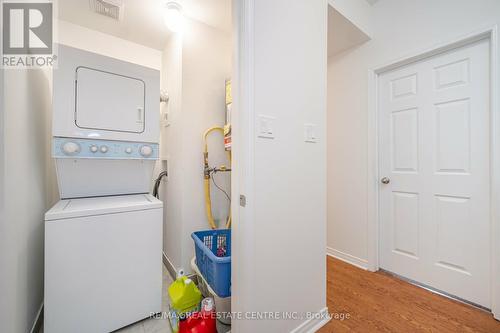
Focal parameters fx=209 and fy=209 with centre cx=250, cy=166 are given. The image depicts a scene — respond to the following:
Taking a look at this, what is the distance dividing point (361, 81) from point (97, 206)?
101 inches

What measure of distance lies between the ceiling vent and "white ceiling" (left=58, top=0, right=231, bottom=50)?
0.04 metres

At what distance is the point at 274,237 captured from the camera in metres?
1.16

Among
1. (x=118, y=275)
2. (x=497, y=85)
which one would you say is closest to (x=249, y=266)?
(x=118, y=275)

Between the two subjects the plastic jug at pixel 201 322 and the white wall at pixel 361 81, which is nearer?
the plastic jug at pixel 201 322

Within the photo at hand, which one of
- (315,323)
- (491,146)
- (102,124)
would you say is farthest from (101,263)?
(491,146)

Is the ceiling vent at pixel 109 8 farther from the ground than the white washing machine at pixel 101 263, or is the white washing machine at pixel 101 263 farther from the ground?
the ceiling vent at pixel 109 8

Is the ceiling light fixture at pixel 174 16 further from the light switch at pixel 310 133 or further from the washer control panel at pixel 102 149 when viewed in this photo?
the light switch at pixel 310 133

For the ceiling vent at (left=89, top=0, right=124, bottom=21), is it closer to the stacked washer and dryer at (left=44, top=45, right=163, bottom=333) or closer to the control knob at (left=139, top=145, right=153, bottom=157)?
the stacked washer and dryer at (left=44, top=45, right=163, bottom=333)

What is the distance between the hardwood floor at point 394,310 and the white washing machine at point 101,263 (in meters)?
1.24

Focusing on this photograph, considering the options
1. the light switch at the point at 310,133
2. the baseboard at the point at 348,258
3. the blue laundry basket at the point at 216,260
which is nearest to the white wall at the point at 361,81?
the baseboard at the point at 348,258

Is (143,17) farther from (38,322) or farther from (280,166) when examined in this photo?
(38,322)

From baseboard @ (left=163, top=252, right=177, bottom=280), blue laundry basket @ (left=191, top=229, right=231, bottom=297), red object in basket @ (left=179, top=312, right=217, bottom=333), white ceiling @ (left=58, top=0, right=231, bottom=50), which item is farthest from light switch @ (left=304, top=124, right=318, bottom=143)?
baseboard @ (left=163, top=252, right=177, bottom=280)

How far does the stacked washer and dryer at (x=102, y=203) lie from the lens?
3.87 ft

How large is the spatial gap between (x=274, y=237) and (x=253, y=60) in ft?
3.12
